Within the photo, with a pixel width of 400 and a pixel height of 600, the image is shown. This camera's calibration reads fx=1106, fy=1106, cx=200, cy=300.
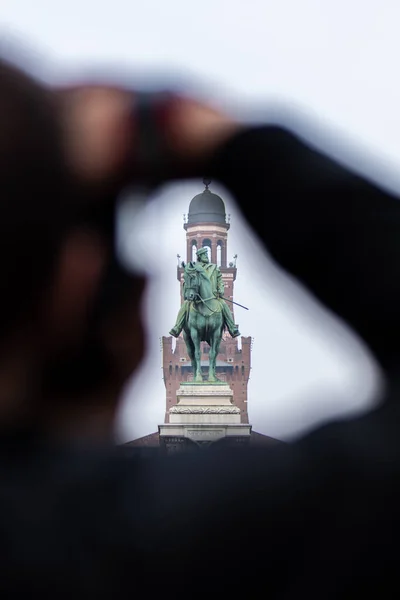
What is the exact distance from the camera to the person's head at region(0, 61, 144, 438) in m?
0.75

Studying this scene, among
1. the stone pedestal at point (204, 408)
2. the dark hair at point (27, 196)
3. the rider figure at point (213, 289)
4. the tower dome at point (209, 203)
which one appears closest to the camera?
the dark hair at point (27, 196)

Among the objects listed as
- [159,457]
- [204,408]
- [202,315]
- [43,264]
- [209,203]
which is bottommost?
[159,457]

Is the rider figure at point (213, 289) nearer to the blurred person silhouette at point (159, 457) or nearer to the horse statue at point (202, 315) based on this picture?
the horse statue at point (202, 315)

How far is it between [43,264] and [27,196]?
50 millimetres

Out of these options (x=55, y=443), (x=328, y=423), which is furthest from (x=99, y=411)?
(x=328, y=423)

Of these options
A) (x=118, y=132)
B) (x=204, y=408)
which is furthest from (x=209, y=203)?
(x=204, y=408)

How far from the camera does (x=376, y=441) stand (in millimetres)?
782

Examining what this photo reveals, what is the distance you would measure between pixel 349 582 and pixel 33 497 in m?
0.23

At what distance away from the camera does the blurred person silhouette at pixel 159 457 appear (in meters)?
0.76

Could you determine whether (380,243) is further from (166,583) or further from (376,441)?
(166,583)

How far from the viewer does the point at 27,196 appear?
77cm

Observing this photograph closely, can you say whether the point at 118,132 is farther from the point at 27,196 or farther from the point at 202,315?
the point at 202,315

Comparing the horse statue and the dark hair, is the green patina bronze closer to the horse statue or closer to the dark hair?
the horse statue

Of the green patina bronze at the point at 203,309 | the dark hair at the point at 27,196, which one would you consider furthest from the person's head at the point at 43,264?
the green patina bronze at the point at 203,309
